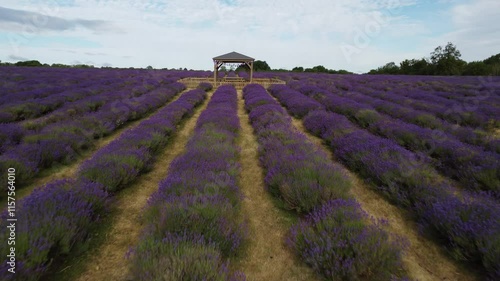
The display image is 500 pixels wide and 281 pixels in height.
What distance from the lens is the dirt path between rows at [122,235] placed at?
2199 mm

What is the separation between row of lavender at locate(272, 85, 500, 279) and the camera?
2.21 meters

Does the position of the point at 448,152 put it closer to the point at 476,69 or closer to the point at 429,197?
the point at 429,197

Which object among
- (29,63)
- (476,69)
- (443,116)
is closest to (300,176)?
(443,116)

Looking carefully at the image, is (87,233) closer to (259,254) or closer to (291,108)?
(259,254)

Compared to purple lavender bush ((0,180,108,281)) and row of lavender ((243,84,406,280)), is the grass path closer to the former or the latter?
purple lavender bush ((0,180,108,281))

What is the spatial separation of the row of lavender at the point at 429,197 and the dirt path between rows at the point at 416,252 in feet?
0.42

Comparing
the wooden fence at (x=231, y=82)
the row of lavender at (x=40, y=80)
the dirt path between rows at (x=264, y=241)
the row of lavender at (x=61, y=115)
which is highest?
the row of lavender at (x=40, y=80)

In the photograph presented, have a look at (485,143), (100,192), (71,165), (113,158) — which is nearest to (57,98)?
(71,165)

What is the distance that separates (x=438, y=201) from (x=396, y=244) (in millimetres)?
1186

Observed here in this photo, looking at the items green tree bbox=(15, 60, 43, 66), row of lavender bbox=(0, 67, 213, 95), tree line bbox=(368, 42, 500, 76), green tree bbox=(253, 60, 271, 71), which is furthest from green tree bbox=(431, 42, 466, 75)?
green tree bbox=(15, 60, 43, 66)

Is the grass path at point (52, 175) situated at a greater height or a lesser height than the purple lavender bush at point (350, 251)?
lesser

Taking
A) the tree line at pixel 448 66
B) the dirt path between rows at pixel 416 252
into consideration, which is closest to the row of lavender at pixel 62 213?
the dirt path between rows at pixel 416 252

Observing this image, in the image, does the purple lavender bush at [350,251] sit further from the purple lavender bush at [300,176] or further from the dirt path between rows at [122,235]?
the dirt path between rows at [122,235]

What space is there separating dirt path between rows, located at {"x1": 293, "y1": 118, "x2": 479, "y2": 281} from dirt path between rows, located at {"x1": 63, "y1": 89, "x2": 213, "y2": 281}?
2617mm
